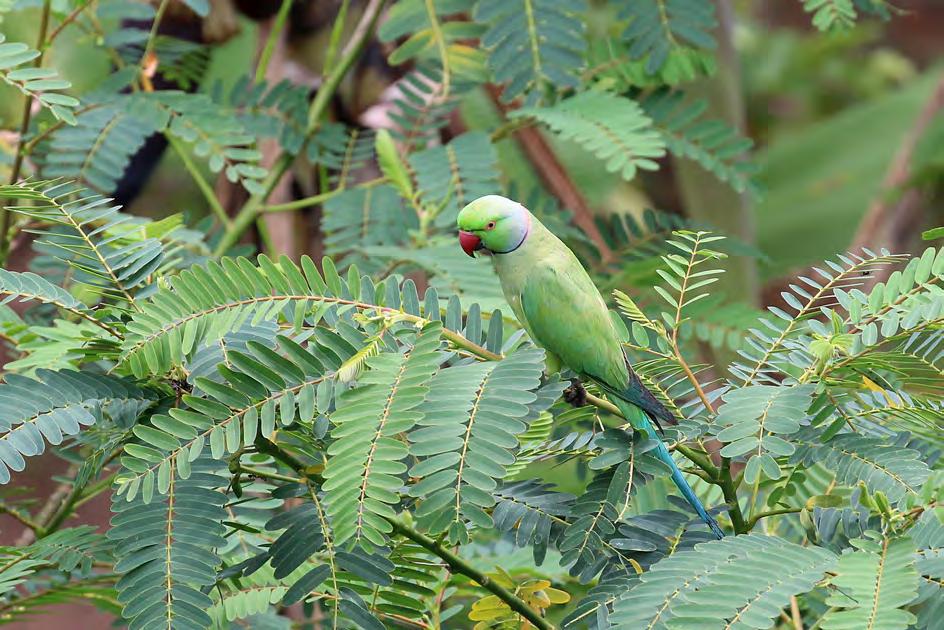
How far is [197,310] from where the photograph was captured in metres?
0.98

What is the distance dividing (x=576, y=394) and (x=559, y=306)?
110 millimetres

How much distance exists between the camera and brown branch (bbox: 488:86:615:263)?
7.67 ft

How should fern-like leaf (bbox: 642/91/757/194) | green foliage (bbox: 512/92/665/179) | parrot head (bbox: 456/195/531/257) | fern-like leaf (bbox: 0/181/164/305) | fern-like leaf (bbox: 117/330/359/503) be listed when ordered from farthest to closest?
1. fern-like leaf (bbox: 642/91/757/194)
2. green foliage (bbox: 512/92/665/179)
3. parrot head (bbox: 456/195/531/257)
4. fern-like leaf (bbox: 0/181/164/305)
5. fern-like leaf (bbox: 117/330/359/503)

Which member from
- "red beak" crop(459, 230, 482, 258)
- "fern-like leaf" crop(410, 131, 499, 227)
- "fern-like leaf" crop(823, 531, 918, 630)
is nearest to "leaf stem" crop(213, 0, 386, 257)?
"fern-like leaf" crop(410, 131, 499, 227)

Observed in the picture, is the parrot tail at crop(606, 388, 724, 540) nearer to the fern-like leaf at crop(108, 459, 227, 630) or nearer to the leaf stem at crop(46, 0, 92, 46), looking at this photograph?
the fern-like leaf at crop(108, 459, 227, 630)

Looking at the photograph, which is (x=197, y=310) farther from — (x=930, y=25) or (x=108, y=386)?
(x=930, y=25)

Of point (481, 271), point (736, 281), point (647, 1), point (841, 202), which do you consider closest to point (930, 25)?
point (841, 202)

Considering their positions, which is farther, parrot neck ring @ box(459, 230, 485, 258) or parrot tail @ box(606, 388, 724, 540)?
parrot neck ring @ box(459, 230, 485, 258)

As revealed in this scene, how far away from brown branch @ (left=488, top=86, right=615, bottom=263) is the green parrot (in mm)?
1031

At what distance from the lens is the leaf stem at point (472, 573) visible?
3.16 feet

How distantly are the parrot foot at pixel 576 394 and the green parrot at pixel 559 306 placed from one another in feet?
0.06

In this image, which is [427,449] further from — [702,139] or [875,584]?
[702,139]

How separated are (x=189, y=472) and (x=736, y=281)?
192cm

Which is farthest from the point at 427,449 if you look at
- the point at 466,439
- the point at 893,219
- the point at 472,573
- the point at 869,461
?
the point at 893,219
